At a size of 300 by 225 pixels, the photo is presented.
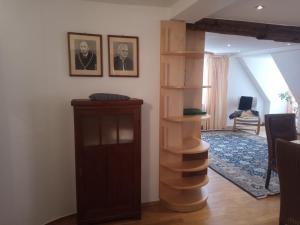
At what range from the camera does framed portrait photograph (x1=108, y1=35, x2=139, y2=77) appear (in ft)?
8.21

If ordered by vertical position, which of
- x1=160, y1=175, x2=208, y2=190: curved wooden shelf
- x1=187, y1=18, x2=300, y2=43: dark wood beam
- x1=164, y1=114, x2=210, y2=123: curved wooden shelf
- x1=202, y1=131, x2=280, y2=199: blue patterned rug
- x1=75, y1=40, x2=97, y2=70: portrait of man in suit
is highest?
x1=187, y1=18, x2=300, y2=43: dark wood beam

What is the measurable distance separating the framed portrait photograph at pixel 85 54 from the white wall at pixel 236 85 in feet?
18.1

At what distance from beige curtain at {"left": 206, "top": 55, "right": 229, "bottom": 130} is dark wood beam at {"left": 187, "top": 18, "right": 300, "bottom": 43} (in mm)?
3170

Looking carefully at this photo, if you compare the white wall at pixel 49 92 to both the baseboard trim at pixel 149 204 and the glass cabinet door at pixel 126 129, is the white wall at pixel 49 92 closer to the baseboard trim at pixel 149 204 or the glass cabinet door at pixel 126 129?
the baseboard trim at pixel 149 204

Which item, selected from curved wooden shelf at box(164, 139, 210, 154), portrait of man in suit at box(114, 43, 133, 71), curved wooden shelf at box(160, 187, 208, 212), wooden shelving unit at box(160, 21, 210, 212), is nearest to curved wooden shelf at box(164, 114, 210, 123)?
wooden shelving unit at box(160, 21, 210, 212)

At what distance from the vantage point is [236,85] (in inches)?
286

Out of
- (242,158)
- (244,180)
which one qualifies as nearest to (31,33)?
(244,180)

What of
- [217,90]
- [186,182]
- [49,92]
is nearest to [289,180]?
[186,182]

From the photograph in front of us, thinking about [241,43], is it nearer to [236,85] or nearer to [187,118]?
[236,85]

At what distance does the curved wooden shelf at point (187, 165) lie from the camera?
2.65m

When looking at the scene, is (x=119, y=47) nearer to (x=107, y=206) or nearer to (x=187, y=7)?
(x=187, y=7)

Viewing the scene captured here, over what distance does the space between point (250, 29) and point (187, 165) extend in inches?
76.8

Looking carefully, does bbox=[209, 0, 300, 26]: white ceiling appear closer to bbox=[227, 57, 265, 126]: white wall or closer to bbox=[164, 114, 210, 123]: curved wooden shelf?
bbox=[164, 114, 210, 123]: curved wooden shelf

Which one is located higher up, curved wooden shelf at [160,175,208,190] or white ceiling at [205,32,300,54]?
white ceiling at [205,32,300,54]
